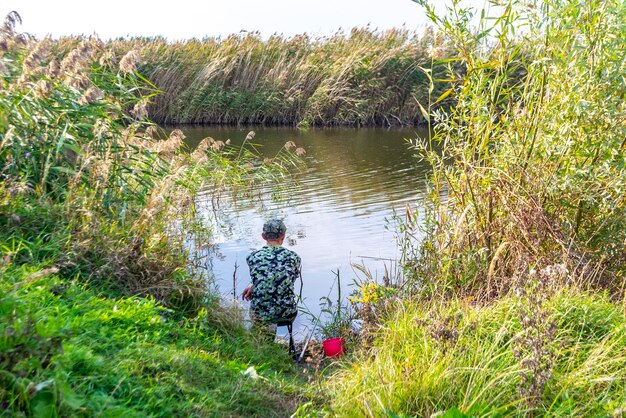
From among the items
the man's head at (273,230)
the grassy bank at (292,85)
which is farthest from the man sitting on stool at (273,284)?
the grassy bank at (292,85)

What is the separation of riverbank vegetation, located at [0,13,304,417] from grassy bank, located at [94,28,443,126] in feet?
51.5

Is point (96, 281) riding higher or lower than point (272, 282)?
higher

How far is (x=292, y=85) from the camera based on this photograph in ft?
78.2

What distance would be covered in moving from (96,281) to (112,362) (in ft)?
5.74

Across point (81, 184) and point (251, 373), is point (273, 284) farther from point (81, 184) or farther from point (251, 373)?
point (251, 373)

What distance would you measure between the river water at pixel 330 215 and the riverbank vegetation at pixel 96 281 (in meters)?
1.37

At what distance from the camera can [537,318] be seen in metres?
3.81

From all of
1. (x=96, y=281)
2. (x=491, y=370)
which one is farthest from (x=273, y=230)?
(x=491, y=370)

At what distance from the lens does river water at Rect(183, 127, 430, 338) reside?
8359 millimetres

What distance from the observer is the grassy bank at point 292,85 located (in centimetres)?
2347

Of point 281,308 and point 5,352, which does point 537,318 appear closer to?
point 5,352

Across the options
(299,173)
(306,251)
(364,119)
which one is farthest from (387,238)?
(364,119)

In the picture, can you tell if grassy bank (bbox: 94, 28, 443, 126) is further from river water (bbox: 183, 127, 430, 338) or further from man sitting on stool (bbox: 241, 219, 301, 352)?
man sitting on stool (bbox: 241, 219, 301, 352)

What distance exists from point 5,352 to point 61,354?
24 centimetres
